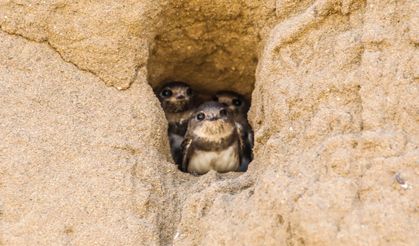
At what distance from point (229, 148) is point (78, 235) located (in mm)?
1752

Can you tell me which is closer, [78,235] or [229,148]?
[78,235]

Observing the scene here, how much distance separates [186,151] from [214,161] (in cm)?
22

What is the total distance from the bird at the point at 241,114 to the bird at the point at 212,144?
47mm

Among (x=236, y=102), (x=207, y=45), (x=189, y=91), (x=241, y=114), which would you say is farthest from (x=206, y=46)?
(x=241, y=114)

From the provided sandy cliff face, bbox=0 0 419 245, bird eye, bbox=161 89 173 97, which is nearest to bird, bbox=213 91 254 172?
bird eye, bbox=161 89 173 97

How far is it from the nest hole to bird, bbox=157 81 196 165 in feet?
0.18

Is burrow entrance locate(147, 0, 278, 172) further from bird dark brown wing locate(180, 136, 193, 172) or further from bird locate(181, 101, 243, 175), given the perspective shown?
bird dark brown wing locate(180, 136, 193, 172)

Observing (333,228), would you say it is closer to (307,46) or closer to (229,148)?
(307,46)

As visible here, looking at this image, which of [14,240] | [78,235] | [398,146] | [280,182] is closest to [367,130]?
[398,146]

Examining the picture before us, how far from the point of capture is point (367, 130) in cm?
354

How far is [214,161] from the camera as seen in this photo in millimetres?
5195

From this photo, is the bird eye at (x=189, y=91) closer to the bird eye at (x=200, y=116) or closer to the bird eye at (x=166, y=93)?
the bird eye at (x=166, y=93)

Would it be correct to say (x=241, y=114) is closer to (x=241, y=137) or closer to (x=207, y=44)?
(x=241, y=137)

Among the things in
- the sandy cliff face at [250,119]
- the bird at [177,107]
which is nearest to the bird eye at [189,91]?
the bird at [177,107]
